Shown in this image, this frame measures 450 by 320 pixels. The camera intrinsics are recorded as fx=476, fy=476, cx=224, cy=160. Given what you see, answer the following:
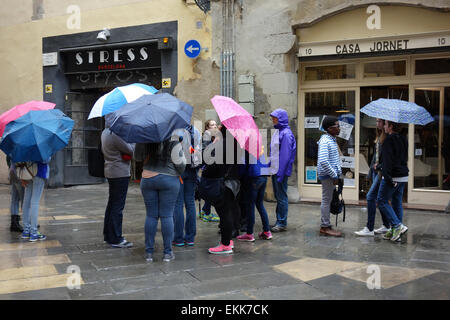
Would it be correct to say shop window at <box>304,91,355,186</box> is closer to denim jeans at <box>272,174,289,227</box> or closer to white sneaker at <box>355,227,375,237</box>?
white sneaker at <box>355,227,375,237</box>

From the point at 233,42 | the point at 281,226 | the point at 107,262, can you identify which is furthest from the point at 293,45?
the point at 107,262

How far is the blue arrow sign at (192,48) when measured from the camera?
11.3 meters

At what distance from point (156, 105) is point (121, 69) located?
798 centimetres

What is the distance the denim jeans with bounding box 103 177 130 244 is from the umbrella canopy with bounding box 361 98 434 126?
3.50m

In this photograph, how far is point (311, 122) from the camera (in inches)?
423

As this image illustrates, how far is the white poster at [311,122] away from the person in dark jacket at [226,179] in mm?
5067

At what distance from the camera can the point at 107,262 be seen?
5.64m

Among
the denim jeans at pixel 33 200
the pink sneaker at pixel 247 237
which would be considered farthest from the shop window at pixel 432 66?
the denim jeans at pixel 33 200

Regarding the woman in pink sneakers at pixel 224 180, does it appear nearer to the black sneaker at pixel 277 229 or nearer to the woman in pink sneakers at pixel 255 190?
the woman in pink sneakers at pixel 255 190

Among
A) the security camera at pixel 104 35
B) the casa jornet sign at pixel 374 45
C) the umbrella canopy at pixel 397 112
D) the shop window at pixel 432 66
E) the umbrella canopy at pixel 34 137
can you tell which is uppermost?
the security camera at pixel 104 35

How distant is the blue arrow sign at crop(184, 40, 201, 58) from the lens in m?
11.3

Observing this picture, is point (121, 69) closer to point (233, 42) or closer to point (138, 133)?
point (233, 42)

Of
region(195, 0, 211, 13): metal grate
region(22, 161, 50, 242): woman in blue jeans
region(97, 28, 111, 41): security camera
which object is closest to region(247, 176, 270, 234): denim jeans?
region(22, 161, 50, 242): woman in blue jeans

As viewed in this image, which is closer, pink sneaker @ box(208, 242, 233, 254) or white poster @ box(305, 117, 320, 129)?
pink sneaker @ box(208, 242, 233, 254)
